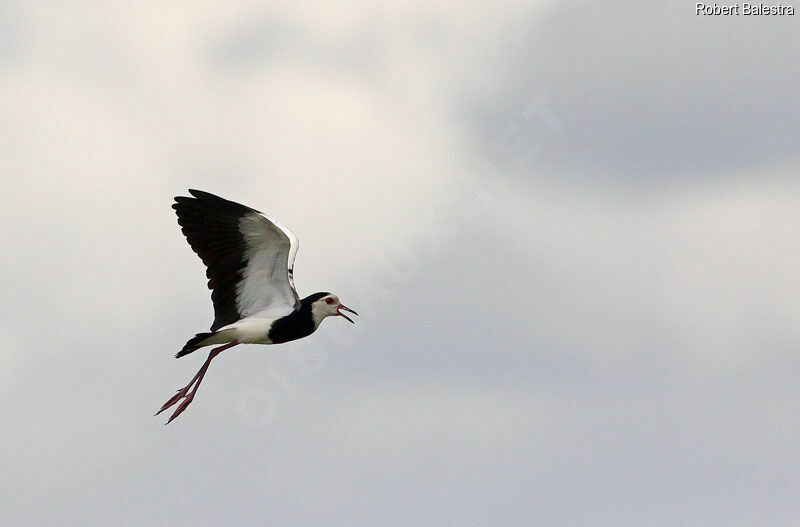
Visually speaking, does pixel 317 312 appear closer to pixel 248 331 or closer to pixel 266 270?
pixel 266 270

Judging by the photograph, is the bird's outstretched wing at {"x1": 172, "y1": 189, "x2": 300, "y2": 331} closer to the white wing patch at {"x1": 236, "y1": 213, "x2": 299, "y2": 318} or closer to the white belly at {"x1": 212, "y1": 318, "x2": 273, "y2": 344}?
the white wing patch at {"x1": 236, "y1": 213, "x2": 299, "y2": 318}

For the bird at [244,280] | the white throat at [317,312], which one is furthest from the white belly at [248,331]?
the white throat at [317,312]

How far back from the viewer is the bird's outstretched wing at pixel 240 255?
37.8 meters

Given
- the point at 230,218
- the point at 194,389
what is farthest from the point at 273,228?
the point at 194,389

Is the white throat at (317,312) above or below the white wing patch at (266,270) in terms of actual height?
below

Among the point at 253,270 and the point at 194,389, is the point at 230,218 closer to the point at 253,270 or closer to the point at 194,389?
the point at 253,270

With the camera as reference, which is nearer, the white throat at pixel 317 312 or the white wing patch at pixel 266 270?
the white wing patch at pixel 266 270

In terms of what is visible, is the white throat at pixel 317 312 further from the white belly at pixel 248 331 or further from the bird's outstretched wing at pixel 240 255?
the white belly at pixel 248 331

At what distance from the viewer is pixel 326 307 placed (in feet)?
128

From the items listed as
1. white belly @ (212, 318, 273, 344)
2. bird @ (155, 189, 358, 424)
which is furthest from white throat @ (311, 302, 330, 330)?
white belly @ (212, 318, 273, 344)

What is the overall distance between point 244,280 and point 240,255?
2.23ft

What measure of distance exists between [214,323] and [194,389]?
59.4 inches

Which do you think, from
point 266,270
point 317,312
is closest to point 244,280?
point 266,270

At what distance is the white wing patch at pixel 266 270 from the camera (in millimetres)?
37781
